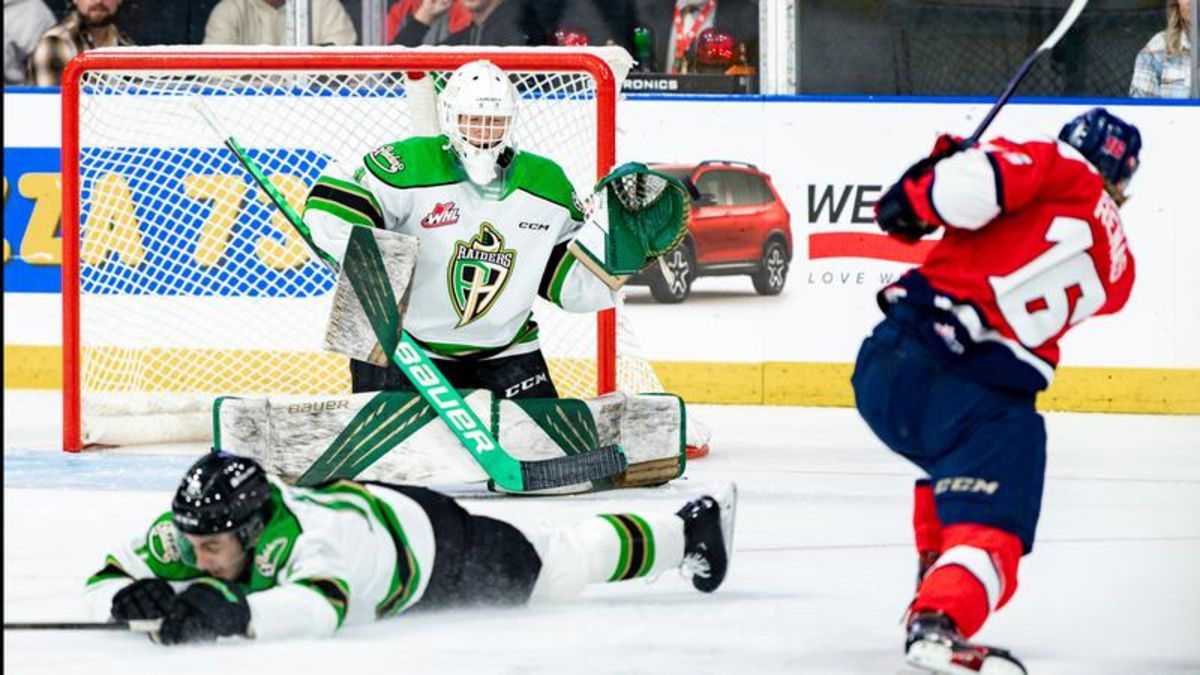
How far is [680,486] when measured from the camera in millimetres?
5078

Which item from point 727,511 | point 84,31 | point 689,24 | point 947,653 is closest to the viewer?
point 947,653

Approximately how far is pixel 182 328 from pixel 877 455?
1.92 meters

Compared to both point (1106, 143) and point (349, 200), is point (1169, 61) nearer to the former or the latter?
point (349, 200)

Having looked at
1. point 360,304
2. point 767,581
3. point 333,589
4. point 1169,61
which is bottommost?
point 767,581

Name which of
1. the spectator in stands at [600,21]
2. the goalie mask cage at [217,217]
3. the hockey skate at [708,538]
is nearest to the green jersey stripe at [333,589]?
the hockey skate at [708,538]

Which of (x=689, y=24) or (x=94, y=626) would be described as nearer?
(x=94, y=626)

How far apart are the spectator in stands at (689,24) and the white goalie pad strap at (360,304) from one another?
2125 mm

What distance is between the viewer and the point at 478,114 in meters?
4.77

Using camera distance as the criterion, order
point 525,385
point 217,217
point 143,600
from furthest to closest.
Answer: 1. point 217,217
2. point 525,385
3. point 143,600

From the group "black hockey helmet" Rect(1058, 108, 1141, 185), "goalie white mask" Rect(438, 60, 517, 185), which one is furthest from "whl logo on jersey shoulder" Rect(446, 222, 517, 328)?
"black hockey helmet" Rect(1058, 108, 1141, 185)

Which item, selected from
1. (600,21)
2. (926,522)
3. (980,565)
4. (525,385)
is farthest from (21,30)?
(980,565)

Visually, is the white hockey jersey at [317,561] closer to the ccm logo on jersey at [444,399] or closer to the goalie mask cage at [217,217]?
the ccm logo on jersey at [444,399]

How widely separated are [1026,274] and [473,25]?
406 centimetres

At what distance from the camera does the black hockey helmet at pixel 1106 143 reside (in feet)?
10.2
